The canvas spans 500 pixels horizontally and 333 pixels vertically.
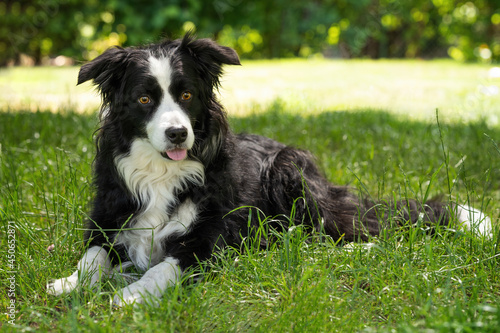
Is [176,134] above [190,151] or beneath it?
above

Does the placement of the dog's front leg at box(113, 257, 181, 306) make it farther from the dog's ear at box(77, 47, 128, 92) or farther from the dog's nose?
the dog's ear at box(77, 47, 128, 92)

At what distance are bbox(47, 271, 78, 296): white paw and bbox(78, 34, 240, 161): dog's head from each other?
0.77 m

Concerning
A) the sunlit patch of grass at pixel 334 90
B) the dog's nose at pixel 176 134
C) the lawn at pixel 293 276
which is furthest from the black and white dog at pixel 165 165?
the sunlit patch of grass at pixel 334 90

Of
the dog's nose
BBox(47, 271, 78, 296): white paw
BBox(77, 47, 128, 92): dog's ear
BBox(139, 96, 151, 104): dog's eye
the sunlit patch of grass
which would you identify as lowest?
BBox(47, 271, 78, 296): white paw

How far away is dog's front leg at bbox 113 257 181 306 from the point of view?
2168 millimetres

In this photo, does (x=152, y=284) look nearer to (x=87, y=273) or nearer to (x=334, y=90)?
(x=87, y=273)

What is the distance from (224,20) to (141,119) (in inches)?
604

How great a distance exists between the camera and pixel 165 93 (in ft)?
8.42

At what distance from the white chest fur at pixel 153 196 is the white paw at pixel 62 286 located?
0.37m

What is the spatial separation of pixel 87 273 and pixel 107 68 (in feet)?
3.55

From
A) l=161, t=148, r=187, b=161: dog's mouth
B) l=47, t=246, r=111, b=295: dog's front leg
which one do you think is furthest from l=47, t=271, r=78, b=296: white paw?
l=161, t=148, r=187, b=161: dog's mouth

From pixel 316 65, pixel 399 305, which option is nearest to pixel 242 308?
pixel 399 305

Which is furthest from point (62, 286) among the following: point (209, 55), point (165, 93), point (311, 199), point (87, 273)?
point (311, 199)

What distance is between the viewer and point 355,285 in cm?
219
